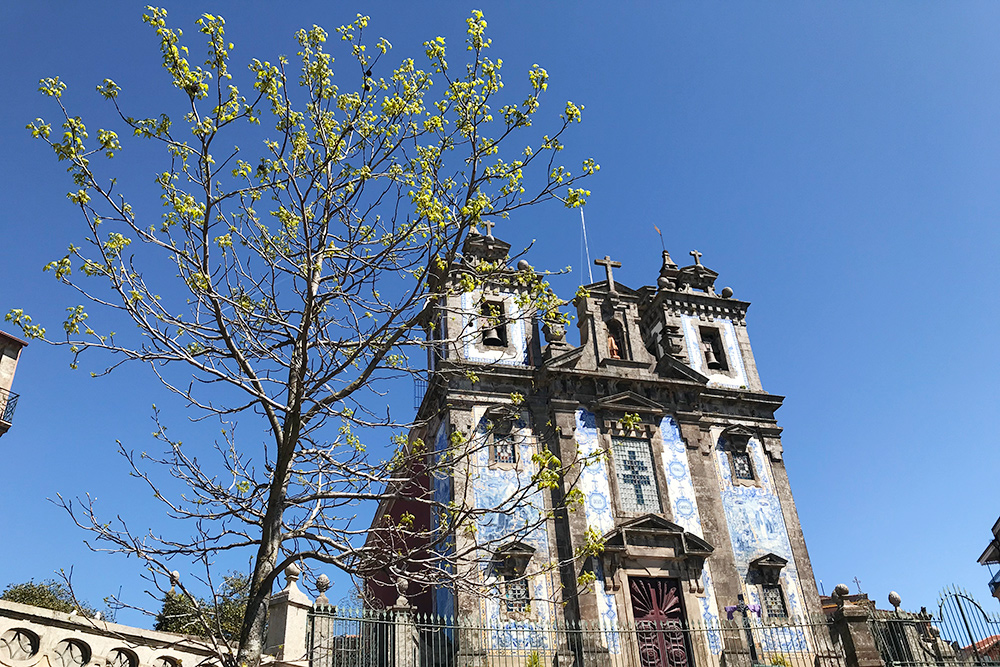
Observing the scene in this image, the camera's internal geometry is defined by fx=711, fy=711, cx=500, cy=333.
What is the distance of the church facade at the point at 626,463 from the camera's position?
18828mm

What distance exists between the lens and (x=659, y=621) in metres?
18.7

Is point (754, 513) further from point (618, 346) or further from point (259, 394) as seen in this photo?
point (259, 394)

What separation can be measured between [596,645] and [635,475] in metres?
5.19

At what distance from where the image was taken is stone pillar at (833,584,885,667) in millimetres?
13375

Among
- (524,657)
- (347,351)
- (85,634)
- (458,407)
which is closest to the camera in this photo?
(85,634)

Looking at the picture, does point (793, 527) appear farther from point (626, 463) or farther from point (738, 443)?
point (626, 463)

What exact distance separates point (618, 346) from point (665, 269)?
4490 mm

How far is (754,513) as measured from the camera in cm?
2144

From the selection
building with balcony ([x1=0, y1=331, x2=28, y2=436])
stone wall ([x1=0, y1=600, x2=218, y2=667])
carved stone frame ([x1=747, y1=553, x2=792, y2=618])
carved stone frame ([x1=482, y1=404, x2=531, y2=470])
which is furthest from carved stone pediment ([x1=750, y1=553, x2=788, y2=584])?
building with balcony ([x1=0, y1=331, x2=28, y2=436])

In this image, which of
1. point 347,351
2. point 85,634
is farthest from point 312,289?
point 85,634

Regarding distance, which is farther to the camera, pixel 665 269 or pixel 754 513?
pixel 665 269

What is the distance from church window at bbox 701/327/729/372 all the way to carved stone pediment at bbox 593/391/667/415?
338cm

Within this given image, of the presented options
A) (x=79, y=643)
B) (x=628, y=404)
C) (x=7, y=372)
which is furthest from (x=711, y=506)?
(x=7, y=372)

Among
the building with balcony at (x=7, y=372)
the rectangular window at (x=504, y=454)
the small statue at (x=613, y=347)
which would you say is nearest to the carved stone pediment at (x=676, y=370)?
the small statue at (x=613, y=347)
